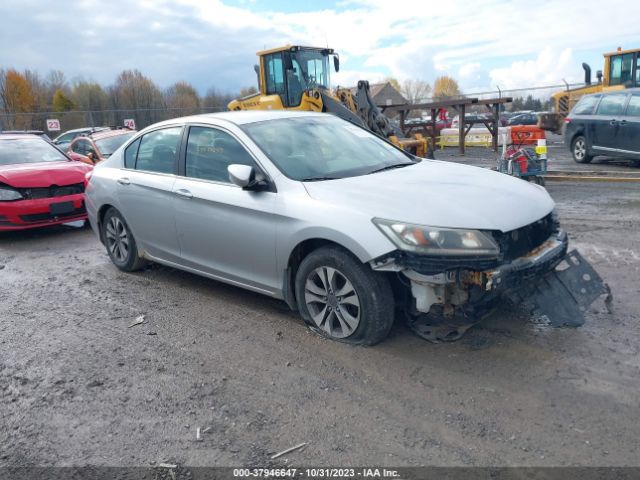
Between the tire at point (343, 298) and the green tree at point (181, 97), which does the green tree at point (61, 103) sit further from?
the tire at point (343, 298)

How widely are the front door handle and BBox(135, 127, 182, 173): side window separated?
0.30 meters

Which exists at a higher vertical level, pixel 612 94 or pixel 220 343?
pixel 612 94

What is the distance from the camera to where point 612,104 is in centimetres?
1310

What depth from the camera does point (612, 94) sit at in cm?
1321

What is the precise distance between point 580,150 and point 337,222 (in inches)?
491

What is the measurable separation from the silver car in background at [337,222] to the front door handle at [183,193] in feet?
0.05

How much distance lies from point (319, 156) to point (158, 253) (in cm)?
200

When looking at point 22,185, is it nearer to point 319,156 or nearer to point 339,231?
point 319,156

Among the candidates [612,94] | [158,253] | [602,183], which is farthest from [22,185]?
[612,94]

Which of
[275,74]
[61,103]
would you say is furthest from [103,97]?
[275,74]

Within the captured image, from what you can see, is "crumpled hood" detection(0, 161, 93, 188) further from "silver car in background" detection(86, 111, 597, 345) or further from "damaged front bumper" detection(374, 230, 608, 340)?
"damaged front bumper" detection(374, 230, 608, 340)

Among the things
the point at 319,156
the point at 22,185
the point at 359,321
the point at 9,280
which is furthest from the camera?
the point at 22,185

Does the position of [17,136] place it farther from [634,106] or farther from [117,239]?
[634,106]

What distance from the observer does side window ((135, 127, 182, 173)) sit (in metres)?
5.35
